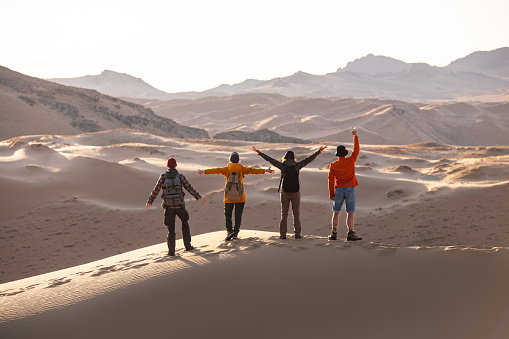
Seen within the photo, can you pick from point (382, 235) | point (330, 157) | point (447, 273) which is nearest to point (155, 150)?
point (330, 157)

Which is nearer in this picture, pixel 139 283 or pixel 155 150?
pixel 139 283

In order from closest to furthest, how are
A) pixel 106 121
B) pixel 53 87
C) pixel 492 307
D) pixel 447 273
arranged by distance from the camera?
pixel 492 307 < pixel 447 273 < pixel 106 121 < pixel 53 87

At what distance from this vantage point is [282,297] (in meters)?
4.71

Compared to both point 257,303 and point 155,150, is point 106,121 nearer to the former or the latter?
point 155,150

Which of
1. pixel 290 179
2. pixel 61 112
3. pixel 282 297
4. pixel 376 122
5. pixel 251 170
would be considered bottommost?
pixel 282 297

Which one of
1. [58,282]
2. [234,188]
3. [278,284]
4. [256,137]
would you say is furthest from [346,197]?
[256,137]

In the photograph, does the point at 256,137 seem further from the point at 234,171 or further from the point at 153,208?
the point at 234,171

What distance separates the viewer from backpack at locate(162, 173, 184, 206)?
6.32 metres

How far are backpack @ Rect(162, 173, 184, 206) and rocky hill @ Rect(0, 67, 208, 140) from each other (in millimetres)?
33981

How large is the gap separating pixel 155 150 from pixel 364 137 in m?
27.2

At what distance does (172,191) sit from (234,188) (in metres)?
0.98

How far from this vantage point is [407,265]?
17.5 ft

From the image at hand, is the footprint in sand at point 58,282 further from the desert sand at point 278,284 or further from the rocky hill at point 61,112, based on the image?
the rocky hill at point 61,112

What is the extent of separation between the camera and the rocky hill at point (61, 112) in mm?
37469
